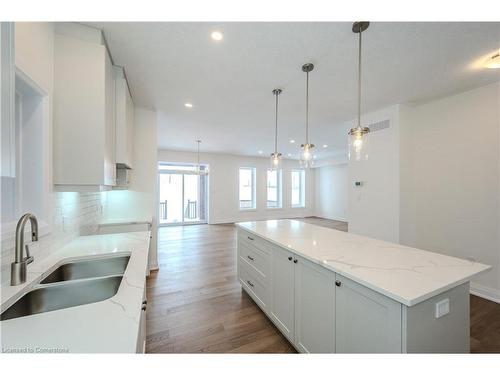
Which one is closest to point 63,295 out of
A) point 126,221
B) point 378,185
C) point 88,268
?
point 88,268

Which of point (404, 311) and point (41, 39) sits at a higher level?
point (41, 39)

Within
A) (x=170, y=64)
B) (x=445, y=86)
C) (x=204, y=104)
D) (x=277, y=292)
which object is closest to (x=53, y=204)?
(x=170, y=64)

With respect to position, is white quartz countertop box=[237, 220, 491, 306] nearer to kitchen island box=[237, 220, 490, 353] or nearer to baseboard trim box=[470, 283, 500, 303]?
kitchen island box=[237, 220, 490, 353]

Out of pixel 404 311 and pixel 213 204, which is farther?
pixel 213 204

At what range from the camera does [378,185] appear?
327 centimetres

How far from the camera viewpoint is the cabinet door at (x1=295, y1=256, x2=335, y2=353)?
50.9 inches

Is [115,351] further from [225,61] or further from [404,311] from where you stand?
[225,61]

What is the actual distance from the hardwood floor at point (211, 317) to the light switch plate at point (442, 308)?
1137mm

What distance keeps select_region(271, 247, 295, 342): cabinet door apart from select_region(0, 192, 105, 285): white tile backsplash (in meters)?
1.74

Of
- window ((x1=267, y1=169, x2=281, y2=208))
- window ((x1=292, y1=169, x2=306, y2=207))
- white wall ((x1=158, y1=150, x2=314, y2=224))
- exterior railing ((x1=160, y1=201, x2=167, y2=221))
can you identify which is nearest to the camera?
exterior railing ((x1=160, y1=201, x2=167, y2=221))

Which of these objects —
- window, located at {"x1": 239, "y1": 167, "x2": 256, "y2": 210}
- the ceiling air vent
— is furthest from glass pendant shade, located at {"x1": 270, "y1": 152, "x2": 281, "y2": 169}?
window, located at {"x1": 239, "y1": 167, "x2": 256, "y2": 210}

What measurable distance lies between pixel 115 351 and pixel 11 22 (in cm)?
131
